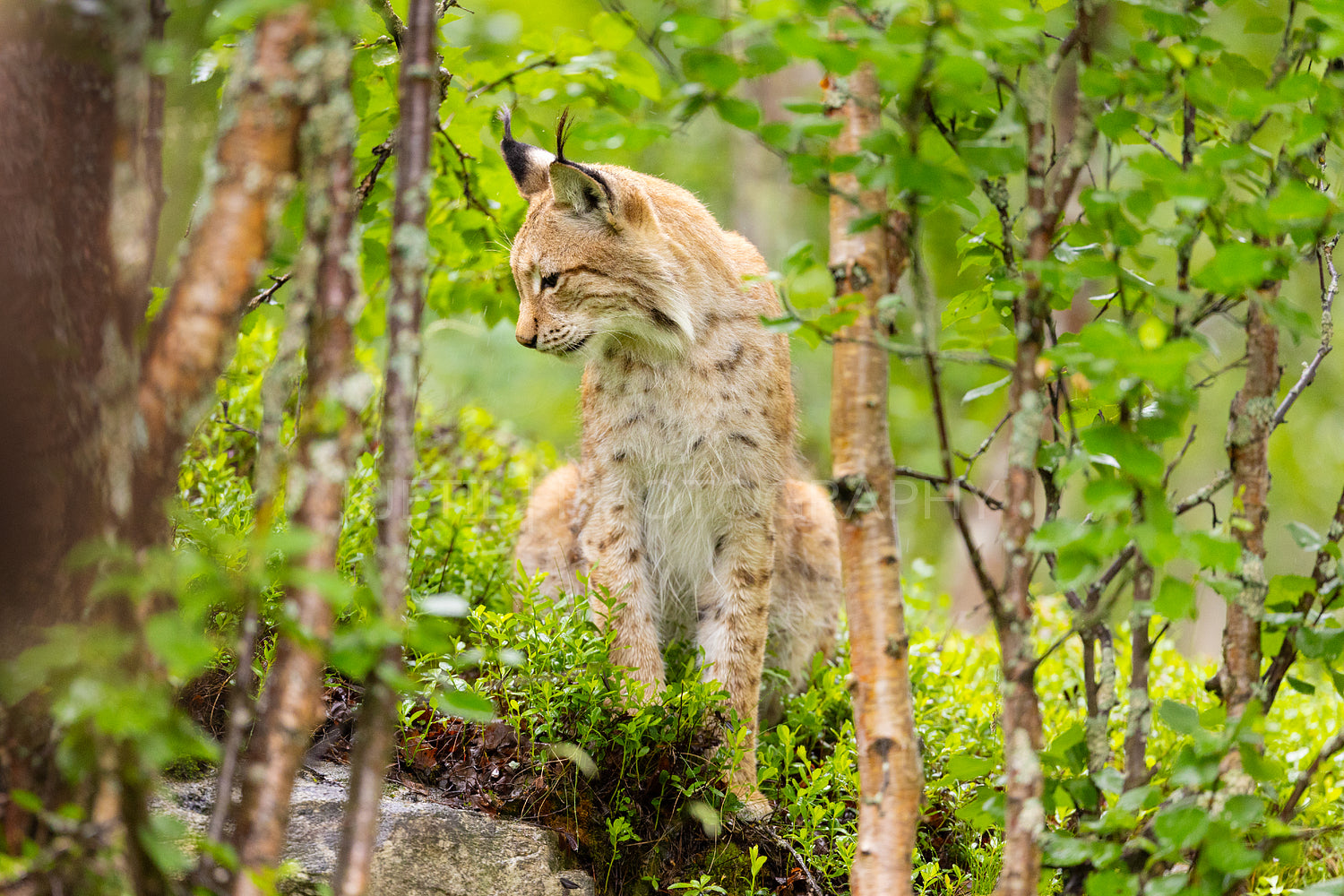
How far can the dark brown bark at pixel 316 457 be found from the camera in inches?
72.2

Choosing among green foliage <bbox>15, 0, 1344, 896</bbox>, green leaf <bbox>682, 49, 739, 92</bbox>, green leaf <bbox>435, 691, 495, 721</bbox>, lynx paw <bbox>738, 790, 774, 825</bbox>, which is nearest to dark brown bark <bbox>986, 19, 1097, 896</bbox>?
green foliage <bbox>15, 0, 1344, 896</bbox>

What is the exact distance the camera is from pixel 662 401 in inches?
161

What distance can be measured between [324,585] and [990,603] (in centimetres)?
138

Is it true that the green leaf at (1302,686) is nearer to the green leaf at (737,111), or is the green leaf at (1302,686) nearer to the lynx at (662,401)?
the green leaf at (737,111)

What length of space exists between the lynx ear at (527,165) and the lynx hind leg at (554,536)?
130cm

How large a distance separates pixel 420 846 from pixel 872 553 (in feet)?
5.22

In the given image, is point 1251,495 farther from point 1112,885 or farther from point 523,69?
point 523,69

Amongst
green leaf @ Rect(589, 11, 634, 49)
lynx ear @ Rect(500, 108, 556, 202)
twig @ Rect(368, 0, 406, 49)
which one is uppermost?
lynx ear @ Rect(500, 108, 556, 202)

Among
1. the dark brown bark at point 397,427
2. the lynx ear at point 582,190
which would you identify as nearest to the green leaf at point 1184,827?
the dark brown bark at point 397,427

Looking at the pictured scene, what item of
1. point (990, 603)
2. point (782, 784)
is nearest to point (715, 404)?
point (782, 784)

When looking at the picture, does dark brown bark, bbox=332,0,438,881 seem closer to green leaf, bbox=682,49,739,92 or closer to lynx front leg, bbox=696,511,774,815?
A: green leaf, bbox=682,49,739,92

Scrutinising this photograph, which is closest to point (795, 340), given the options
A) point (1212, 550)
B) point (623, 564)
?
point (623, 564)

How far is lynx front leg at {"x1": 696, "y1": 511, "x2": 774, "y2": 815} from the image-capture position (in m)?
3.99

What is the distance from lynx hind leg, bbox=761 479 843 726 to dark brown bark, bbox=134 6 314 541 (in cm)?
297
